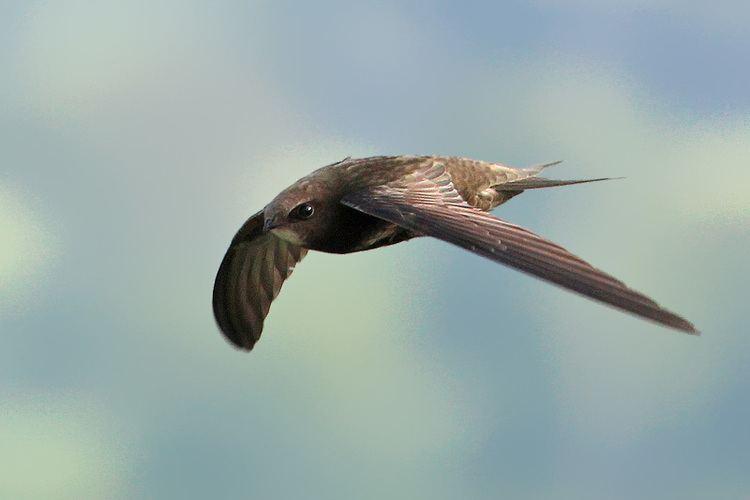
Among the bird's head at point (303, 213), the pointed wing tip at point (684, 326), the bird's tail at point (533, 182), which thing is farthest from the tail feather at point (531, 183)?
the pointed wing tip at point (684, 326)

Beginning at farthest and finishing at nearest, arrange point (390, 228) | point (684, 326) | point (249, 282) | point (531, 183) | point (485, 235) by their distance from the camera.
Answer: point (249, 282) < point (531, 183) < point (390, 228) < point (485, 235) < point (684, 326)

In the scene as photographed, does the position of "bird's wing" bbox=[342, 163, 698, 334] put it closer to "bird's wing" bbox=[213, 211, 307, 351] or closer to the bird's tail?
the bird's tail

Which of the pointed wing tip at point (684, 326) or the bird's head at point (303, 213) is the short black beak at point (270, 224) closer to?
the bird's head at point (303, 213)

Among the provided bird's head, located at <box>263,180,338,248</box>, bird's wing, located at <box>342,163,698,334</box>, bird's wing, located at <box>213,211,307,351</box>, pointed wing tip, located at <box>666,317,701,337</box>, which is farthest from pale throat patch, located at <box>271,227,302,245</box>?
pointed wing tip, located at <box>666,317,701,337</box>

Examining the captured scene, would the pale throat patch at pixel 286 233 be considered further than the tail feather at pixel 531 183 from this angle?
No

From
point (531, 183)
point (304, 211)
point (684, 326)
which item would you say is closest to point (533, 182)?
point (531, 183)

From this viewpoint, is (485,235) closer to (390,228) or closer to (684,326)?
(390,228)

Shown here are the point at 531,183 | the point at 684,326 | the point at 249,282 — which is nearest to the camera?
the point at 684,326

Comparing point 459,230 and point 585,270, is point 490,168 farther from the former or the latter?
point 585,270
